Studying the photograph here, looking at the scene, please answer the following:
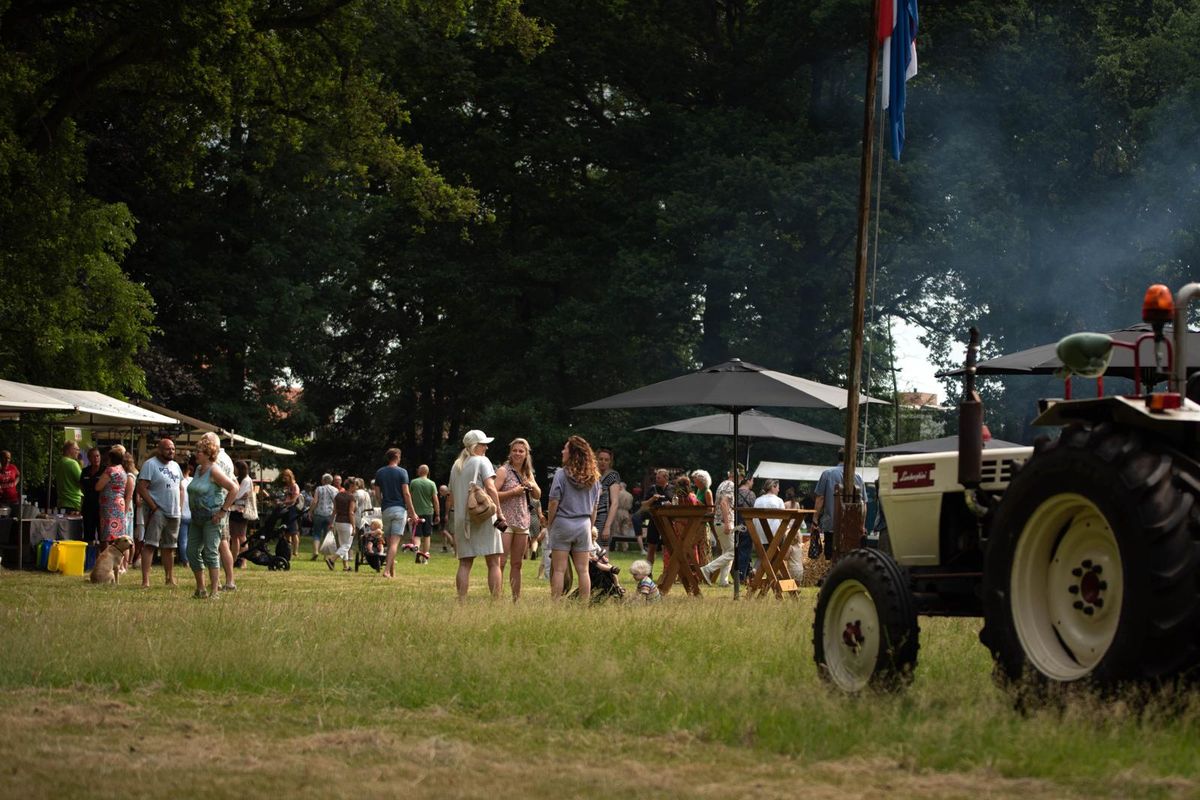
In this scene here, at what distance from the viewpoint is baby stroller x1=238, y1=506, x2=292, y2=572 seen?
2633 cm

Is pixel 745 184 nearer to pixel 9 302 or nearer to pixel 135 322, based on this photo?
pixel 135 322

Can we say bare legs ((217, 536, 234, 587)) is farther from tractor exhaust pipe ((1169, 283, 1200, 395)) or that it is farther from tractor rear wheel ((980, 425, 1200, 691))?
tractor exhaust pipe ((1169, 283, 1200, 395))

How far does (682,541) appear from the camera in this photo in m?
18.5

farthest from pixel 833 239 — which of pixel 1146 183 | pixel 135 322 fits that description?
pixel 135 322

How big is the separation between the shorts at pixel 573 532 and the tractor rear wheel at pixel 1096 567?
27.0 ft

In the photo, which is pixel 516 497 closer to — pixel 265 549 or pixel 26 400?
pixel 26 400

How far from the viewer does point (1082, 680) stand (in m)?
7.22

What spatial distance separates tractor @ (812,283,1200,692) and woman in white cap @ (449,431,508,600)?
7.33 metres

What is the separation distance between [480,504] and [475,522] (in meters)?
0.25

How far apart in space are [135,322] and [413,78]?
451 inches

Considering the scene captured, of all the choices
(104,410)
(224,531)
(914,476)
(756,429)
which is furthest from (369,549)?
(914,476)

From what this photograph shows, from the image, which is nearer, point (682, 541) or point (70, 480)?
point (682, 541)

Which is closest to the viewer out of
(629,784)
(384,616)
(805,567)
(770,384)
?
(629,784)

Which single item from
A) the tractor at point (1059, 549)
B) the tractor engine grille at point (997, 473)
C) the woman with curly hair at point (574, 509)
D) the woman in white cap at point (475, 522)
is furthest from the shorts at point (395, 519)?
the tractor engine grille at point (997, 473)
